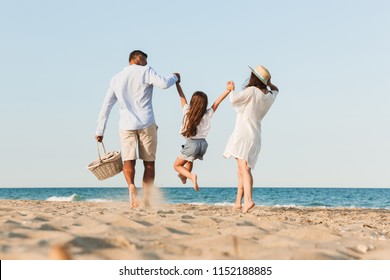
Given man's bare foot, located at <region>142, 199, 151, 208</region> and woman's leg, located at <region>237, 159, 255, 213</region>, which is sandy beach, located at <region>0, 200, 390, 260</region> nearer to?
woman's leg, located at <region>237, 159, 255, 213</region>

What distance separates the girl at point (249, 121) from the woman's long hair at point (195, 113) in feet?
1.71

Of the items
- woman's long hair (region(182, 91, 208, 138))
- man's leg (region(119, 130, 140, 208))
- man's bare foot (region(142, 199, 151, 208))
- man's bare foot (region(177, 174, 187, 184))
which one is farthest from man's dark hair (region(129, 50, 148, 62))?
man's bare foot (region(142, 199, 151, 208))

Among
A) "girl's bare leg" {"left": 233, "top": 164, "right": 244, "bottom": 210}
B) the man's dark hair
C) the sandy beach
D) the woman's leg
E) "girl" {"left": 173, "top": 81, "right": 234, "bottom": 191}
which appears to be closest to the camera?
the sandy beach

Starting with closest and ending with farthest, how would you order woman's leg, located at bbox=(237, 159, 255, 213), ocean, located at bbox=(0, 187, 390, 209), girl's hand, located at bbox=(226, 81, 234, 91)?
woman's leg, located at bbox=(237, 159, 255, 213) → girl's hand, located at bbox=(226, 81, 234, 91) → ocean, located at bbox=(0, 187, 390, 209)

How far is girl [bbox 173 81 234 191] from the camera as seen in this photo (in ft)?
24.3

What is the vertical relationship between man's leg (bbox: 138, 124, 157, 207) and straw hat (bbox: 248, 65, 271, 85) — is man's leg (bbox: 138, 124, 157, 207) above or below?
below

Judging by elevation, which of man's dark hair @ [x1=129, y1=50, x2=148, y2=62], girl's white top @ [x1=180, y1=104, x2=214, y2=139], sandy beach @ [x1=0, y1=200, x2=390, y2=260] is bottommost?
sandy beach @ [x1=0, y1=200, x2=390, y2=260]

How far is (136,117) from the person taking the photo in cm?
747

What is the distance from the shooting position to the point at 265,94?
7.07 meters

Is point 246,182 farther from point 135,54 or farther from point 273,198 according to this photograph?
point 273,198

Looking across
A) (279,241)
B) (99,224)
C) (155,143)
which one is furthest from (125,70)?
(279,241)

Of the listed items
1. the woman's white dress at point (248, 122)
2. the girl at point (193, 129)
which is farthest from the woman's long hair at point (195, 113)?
the woman's white dress at point (248, 122)

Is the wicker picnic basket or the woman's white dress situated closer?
the woman's white dress

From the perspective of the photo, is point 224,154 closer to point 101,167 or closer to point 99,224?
point 101,167
